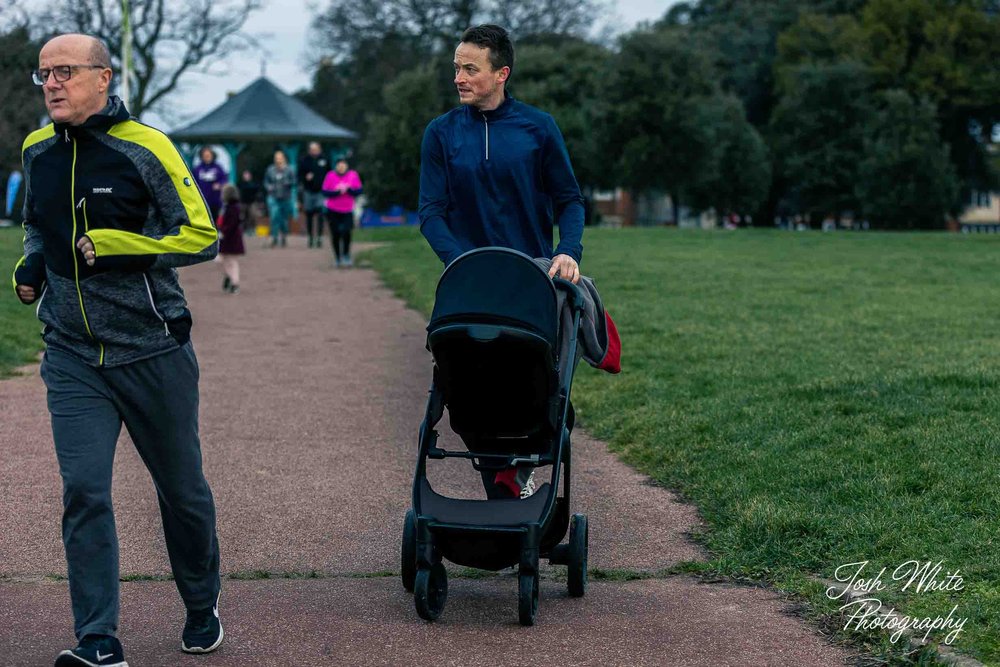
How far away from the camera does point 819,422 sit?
26.1 ft

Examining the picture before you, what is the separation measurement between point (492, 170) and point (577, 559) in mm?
1420

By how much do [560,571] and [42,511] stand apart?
242cm

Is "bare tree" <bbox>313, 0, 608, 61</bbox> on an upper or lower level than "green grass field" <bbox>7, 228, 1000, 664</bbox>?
upper

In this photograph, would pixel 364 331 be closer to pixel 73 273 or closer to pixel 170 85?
pixel 73 273

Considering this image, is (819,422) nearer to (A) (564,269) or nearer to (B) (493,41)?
(A) (564,269)

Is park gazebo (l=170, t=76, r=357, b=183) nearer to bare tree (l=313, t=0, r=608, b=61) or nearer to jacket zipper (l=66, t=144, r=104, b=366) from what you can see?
bare tree (l=313, t=0, r=608, b=61)

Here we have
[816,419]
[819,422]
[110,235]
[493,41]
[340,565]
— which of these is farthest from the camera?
[816,419]

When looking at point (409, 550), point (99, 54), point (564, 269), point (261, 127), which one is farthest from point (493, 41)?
point (261, 127)

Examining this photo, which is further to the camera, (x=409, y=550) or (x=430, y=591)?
(x=409, y=550)

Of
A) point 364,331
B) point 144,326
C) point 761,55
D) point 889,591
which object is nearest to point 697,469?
point 889,591

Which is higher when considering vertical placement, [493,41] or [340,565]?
[493,41]

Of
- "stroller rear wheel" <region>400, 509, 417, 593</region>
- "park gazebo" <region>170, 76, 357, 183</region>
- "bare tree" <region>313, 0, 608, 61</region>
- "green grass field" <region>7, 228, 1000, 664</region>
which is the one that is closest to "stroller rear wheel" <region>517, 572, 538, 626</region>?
"stroller rear wheel" <region>400, 509, 417, 593</region>

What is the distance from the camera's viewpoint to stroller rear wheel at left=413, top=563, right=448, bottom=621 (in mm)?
4615

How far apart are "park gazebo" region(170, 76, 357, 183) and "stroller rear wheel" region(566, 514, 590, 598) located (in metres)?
42.4
